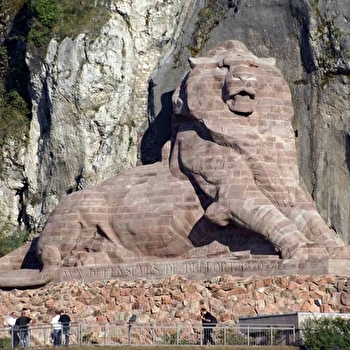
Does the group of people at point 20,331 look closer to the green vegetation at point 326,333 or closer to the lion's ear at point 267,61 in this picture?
the green vegetation at point 326,333

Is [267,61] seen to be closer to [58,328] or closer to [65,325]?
[65,325]

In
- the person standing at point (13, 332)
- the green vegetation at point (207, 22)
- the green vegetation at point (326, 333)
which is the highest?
the green vegetation at point (207, 22)

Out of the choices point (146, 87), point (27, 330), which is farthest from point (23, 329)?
point (146, 87)

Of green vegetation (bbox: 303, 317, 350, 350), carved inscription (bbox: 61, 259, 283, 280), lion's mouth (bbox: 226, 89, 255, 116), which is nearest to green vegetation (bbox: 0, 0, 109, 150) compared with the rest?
lion's mouth (bbox: 226, 89, 255, 116)

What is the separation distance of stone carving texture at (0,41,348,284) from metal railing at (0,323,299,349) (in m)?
3.72

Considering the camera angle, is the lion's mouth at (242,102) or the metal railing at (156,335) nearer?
the metal railing at (156,335)

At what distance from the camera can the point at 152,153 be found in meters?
47.5

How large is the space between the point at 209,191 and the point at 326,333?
7905 mm

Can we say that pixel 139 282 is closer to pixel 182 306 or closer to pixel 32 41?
pixel 182 306

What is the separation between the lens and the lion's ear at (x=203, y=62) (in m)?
43.3

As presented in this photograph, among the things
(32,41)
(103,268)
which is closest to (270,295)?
(103,268)

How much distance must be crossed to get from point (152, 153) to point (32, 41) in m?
5.72

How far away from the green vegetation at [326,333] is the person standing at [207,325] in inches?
91.8

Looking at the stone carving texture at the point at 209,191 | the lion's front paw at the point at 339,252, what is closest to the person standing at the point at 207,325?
the stone carving texture at the point at 209,191
